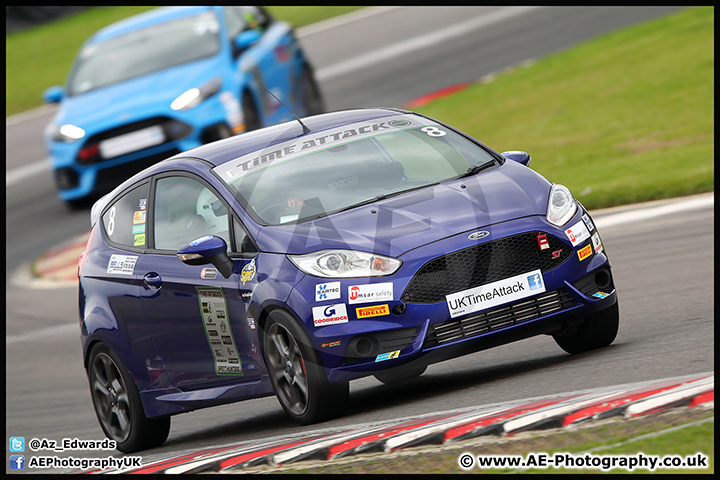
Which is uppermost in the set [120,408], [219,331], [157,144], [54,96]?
[219,331]

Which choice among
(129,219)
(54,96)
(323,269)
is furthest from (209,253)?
(54,96)

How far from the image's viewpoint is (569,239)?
638cm

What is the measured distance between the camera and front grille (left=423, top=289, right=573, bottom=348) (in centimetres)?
609

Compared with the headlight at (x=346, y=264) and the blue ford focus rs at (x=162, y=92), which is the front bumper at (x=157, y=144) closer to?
the blue ford focus rs at (x=162, y=92)

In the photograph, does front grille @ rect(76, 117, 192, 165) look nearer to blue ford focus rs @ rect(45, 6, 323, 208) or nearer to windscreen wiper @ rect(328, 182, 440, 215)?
blue ford focus rs @ rect(45, 6, 323, 208)

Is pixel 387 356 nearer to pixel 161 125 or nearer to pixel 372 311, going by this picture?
pixel 372 311

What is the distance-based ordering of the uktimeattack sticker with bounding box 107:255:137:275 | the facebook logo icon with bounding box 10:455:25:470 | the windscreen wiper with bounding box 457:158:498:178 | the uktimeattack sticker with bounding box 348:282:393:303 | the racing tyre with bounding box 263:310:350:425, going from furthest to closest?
the facebook logo icon with bounding box 10:455:25:470 < the uktimeattack sticker with bounding box 107:255:137:275 < the windscreen wiper with bounding box 457:158:498:178 < the racing tyre with bounding box 263:310:350:425 < the uktimeattack sticker with bounding box 348:282:393:303

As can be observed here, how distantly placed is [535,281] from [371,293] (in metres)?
0.88

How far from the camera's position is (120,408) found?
7.71 meters

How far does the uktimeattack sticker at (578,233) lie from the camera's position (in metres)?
6.39

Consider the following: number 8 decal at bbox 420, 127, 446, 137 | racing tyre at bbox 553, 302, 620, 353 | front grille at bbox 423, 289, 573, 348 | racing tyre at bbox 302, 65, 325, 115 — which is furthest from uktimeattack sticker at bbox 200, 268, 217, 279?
racing tyre at bbox 302, 65, 325, 115

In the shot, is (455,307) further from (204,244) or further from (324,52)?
(324,52)

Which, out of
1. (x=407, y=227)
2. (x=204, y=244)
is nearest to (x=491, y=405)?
(x=407, y=227)

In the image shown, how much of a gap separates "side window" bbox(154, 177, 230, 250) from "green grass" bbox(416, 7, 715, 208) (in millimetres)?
5978
